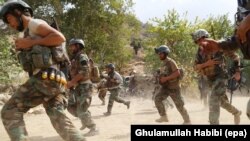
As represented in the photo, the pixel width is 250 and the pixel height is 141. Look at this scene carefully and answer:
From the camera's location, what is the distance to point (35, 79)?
4855 millimetres

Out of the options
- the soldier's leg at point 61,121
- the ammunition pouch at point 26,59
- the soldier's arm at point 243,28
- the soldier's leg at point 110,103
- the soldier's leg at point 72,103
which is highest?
the soldier's arm at point 243,28

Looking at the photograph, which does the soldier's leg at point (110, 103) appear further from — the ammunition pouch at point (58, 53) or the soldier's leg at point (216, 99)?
the ammunition pouch at point (58, 53)

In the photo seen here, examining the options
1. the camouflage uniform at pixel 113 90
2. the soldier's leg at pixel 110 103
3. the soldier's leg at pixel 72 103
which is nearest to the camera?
the soldier's leg at pixel 72 103

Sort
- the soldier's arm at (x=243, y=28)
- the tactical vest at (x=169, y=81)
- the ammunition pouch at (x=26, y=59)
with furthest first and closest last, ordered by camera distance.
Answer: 1. the tactical vest at (x=169, y=81)
2. the ammunition pouch at (x=26, y=59)
3. the soldier's arm at (x=243, y=28)

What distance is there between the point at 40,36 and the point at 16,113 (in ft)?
2.96

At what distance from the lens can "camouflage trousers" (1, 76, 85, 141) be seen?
15.3 ft

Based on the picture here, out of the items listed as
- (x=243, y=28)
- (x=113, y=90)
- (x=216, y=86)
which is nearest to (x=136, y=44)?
(x=113, y=90)

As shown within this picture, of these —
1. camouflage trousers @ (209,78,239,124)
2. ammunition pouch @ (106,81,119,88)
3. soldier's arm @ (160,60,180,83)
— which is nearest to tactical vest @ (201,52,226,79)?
camouflage trousers @ (209,78,239,124)

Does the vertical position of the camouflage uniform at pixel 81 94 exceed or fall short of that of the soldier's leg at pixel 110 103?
it exceeds it

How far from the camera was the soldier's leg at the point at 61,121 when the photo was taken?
4715mm

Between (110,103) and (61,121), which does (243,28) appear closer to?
(61,121)

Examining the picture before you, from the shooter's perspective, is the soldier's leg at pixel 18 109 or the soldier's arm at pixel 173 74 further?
the soldier's arm at pixel 173 74

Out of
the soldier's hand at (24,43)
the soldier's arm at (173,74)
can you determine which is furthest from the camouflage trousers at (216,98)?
the soldier's hand at (24,43)

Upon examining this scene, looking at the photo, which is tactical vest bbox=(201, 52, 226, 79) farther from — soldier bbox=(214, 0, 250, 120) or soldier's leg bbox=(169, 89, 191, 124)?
soldier bbox=(214, 0, 250, 120)
